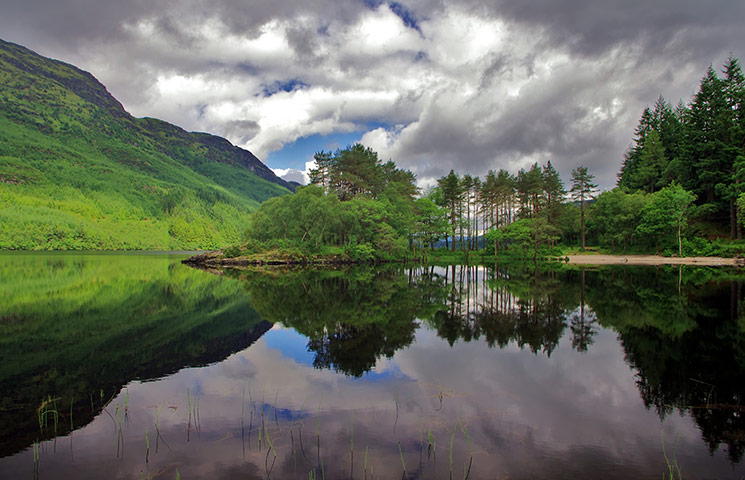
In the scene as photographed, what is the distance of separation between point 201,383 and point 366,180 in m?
67.2

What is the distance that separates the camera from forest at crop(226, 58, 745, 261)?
55781 mm

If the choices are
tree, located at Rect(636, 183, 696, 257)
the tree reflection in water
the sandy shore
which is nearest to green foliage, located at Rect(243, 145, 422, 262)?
the sandy shore

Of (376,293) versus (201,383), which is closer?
(201,383)

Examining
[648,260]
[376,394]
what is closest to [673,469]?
[376,394]

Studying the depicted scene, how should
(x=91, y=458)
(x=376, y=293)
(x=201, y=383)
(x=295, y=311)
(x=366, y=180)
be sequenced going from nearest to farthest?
(x=91, y=458), (x=201, y=383), (x=295, y=311), (x=376, y=293), (x=366, y=180)

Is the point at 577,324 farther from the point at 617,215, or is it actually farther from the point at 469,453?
the point at 617,215

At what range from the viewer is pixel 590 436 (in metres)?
6.88

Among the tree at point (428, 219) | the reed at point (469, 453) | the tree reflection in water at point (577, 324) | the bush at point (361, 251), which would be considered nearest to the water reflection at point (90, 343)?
the tree reflection in water at point (577, 324)

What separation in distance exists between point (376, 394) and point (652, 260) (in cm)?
6236

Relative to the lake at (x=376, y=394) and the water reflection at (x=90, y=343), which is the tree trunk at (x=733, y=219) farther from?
the water reflection at (x=90, y=343)

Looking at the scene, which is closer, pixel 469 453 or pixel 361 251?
pixel 469 453

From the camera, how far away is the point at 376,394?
29.4 feet

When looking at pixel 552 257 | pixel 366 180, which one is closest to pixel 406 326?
pixel 552 257

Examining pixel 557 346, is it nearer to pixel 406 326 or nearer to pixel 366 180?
pixel 406 326
